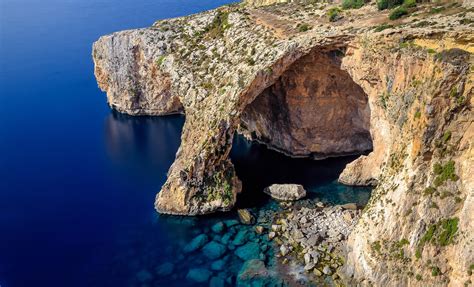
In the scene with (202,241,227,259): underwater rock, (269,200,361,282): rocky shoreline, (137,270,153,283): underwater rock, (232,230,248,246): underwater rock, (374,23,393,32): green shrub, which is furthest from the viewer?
(374,23,393,32): green shrub

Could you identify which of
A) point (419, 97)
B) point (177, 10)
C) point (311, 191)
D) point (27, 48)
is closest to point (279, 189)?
point (311, 191)

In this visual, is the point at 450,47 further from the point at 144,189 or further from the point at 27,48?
the point at 27,48

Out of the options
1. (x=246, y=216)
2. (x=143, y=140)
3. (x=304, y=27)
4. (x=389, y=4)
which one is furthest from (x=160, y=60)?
(x=389, y=4)

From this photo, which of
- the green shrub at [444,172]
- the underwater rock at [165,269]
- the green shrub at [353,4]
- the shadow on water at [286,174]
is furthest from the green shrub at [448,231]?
the green shrub at [353,4]

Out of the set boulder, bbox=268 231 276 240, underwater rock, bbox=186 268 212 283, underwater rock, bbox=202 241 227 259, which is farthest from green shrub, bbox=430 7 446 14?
underwater rock, bbox=186 268 212 283

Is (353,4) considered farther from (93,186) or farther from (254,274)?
(93,186)

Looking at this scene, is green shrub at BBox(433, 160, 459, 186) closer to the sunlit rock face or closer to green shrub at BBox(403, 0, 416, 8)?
green shrub at BBox(403, 0, 416, 8)
